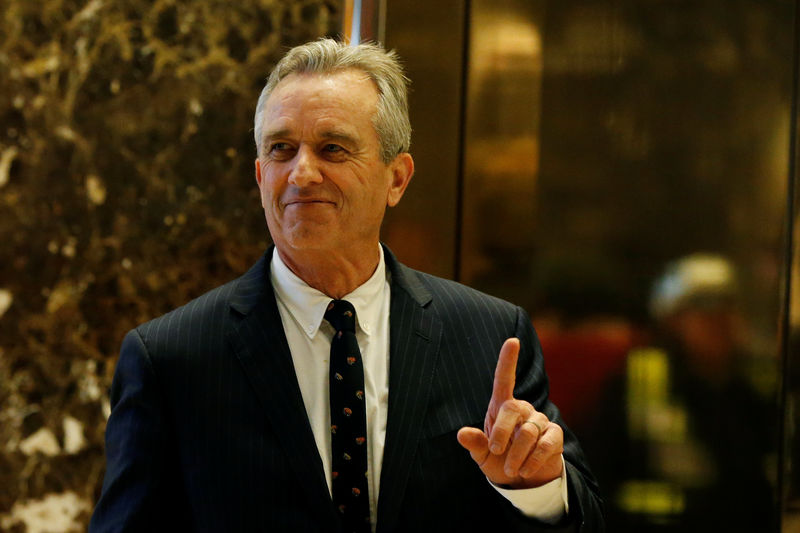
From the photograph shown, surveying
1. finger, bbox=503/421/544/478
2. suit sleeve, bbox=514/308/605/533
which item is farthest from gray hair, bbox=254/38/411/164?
finger, bbox=503/421/544/478

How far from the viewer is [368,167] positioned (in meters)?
1.97

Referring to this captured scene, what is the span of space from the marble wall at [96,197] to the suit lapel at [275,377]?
944 millimetres

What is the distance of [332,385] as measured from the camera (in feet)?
5.97

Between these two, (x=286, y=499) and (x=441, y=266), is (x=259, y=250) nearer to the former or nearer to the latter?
(x=441, y=266)

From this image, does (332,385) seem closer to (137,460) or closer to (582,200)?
(137,460)

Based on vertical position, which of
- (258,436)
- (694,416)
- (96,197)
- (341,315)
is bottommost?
(694,416)

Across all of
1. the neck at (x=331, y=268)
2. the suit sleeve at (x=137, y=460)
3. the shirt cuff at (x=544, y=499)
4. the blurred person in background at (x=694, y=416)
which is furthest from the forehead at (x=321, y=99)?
the blurred person in background at (x=694, y=416)

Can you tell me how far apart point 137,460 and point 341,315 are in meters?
0.52

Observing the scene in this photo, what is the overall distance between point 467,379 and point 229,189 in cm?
126

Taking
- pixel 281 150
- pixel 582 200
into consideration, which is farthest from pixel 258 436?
pixel 582 200

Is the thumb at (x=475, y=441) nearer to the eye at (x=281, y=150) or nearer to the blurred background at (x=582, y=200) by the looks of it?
the eye at (x=281, y=150)

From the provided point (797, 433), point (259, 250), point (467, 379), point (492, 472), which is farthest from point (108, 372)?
point (797, 433)

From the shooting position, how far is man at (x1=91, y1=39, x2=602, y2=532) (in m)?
1.72

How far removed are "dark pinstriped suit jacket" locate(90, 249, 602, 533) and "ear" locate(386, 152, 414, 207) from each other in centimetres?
34
